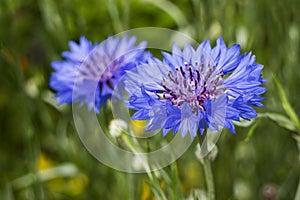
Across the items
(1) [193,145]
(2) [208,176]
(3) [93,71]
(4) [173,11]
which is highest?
(4) [173,11]

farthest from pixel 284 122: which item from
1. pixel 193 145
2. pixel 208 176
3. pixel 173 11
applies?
pixel 173 11

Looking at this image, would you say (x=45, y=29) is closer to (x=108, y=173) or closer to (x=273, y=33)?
(x=108, y=173)

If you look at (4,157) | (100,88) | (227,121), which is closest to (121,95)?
(100,88)

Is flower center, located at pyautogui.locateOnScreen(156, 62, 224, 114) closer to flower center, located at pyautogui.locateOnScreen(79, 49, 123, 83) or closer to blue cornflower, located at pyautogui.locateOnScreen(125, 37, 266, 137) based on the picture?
blue cornflower, located at pyautogui.locateOnScreen(125, 37, 266, 137)

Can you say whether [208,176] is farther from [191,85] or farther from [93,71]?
[93,71]

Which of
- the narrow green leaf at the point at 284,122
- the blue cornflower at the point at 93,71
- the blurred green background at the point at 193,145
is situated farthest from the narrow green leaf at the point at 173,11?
the narrow green leaf at the point at 284,122

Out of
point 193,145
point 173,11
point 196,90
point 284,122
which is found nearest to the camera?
point 196,90

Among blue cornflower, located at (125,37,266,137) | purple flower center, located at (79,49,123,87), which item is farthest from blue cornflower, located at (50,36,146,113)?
blue cornflower, located at (125,37,266,137)
